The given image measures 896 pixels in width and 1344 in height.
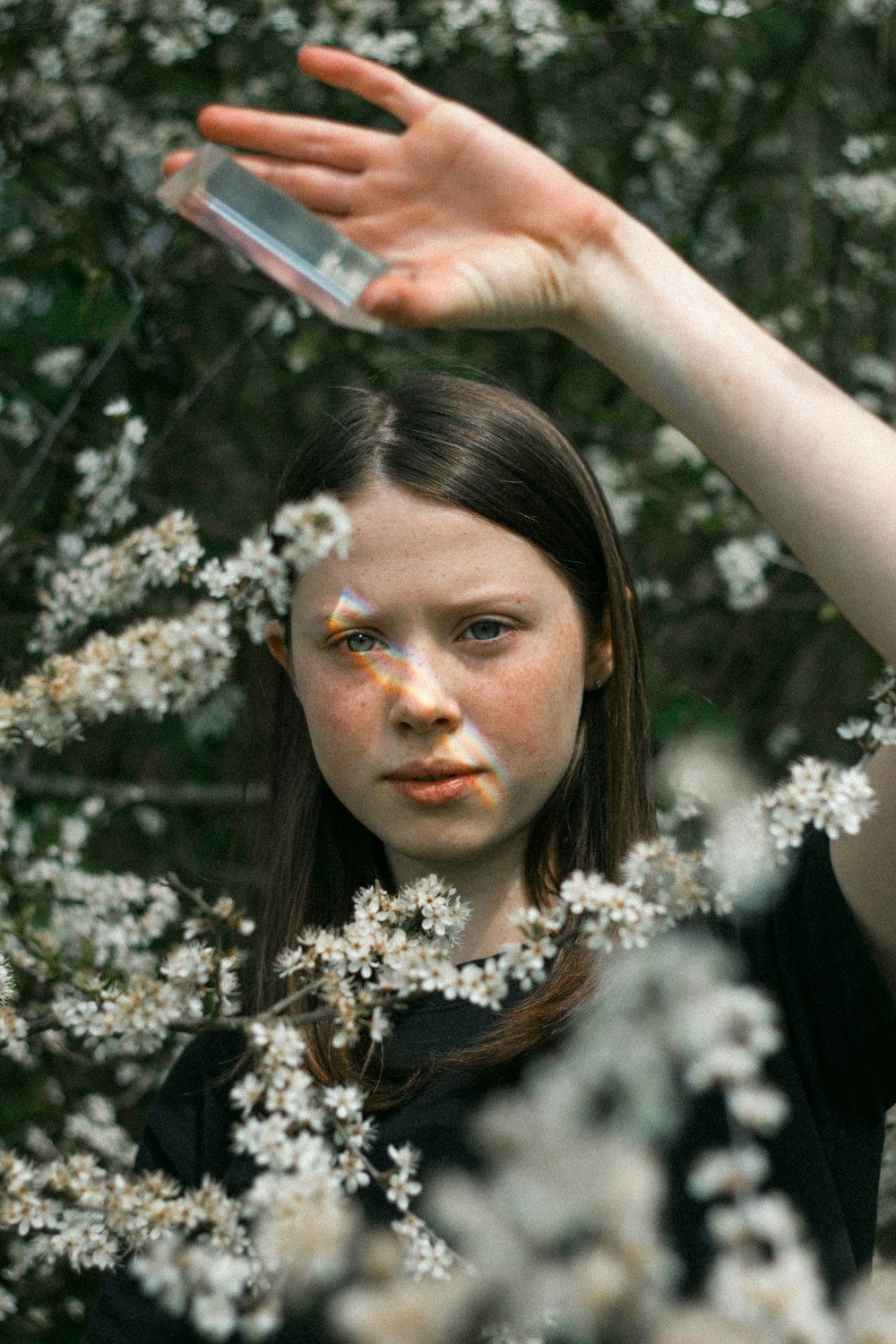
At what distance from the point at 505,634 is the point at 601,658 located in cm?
23

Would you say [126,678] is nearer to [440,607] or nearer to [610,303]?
[440,607]

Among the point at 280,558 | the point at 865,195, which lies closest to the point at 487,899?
the point at 280,558

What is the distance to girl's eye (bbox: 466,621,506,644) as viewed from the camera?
4.36 ft

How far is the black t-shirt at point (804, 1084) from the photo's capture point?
47.1 inches

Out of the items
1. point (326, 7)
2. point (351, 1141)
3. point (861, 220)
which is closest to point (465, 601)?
point (351, 1141)

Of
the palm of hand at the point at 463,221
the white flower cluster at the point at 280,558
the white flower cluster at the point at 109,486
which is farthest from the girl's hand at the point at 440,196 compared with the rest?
the white flower cluster at the point at 109,486

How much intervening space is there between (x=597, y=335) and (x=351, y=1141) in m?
0.74

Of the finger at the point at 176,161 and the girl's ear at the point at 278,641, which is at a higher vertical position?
the finger at the point at 176,161

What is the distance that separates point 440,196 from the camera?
46.2 inches

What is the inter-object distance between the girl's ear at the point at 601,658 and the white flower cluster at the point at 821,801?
41cm

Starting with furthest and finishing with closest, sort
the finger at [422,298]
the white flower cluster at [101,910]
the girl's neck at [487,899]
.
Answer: the white flower cluster at [101,910], the girl's neck at [487,899], the finger at [422,298]

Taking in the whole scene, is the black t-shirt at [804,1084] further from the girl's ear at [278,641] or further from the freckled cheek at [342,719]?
the girl's ear at [278,641]

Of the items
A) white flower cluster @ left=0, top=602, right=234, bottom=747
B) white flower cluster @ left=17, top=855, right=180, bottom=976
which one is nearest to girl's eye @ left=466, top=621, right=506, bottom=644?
white flower cluster @ left=0, top=602, right=234, bottom=747

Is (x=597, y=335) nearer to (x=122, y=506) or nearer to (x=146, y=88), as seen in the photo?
(x=122, y=506)
